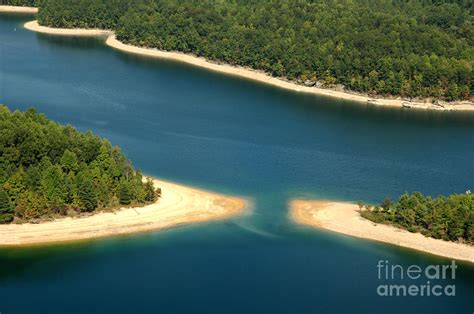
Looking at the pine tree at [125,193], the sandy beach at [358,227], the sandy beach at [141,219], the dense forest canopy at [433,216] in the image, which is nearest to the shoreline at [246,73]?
the sandy beach at [358,227]

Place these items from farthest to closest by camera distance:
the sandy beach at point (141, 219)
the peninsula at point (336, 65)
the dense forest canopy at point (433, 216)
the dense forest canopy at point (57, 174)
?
the peninsula at point (336, 65)
the dense forest canopy at point (433, 216)
the dense forest canopy at point (57, 174)
the sandy beach at point (141, 219)

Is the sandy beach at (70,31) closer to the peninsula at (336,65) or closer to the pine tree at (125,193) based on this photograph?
the peninsula at (336,65)

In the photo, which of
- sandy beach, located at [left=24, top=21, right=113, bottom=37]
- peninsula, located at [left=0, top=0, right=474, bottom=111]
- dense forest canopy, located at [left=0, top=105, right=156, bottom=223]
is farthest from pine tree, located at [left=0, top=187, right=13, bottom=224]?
sandy beach, located at [left=24, top=21, right=113, bottom=37]

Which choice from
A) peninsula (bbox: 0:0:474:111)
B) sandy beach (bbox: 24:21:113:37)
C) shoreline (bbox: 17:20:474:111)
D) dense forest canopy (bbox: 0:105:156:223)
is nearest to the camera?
dense forest canopy (bbox: 0:105:156:223)

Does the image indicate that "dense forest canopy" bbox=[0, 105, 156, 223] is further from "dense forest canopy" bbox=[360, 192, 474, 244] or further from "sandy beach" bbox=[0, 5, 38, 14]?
"sandy beach" bbox=[0, 5, 38, 14]

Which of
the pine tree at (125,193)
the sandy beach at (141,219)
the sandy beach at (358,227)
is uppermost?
the pine tree at (125,193)

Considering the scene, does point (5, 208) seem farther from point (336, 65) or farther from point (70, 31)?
point (70, 31)
